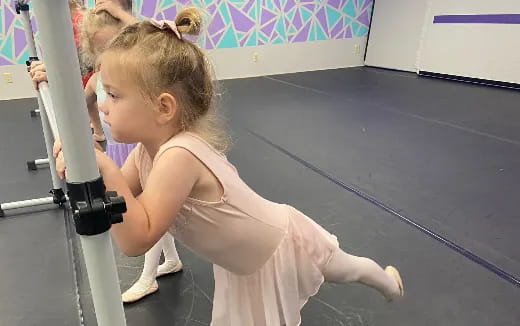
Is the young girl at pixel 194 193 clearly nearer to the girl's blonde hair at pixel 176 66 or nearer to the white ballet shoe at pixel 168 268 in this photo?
the girl's blonde hair at pixel 176 66

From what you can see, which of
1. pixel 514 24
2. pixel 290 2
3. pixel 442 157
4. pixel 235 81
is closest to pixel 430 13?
pixel 514 24

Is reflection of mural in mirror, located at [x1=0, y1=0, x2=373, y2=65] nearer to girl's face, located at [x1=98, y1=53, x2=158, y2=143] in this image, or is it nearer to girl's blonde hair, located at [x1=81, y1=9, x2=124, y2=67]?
girl's blonde hair, located at [x1=81, y1=9, x2=124, y2=67]

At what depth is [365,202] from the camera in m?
2.32

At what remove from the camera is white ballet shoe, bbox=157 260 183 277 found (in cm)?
169

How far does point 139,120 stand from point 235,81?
17.1 feet

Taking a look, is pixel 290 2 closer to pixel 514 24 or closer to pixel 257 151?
pixel 514 24

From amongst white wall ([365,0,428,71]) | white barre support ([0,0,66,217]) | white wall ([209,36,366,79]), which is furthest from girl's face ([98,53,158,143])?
white wall ([365,0,428,71])

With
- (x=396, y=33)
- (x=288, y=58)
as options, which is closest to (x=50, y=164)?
(x=288, y=58)

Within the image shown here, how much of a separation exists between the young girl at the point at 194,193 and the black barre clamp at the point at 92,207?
7.1 inches

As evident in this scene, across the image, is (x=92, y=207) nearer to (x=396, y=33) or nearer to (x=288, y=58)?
(x=288, y=58)

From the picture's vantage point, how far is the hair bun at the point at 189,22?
0.95m

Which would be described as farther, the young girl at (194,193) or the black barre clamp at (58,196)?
the black barre clamp at (58,196)

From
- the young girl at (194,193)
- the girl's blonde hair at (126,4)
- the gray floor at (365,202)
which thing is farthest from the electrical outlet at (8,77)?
the young girl at (194,193)

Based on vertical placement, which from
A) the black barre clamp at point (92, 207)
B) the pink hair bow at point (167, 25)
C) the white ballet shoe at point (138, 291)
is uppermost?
the pink hair bow at point (167, 25)
